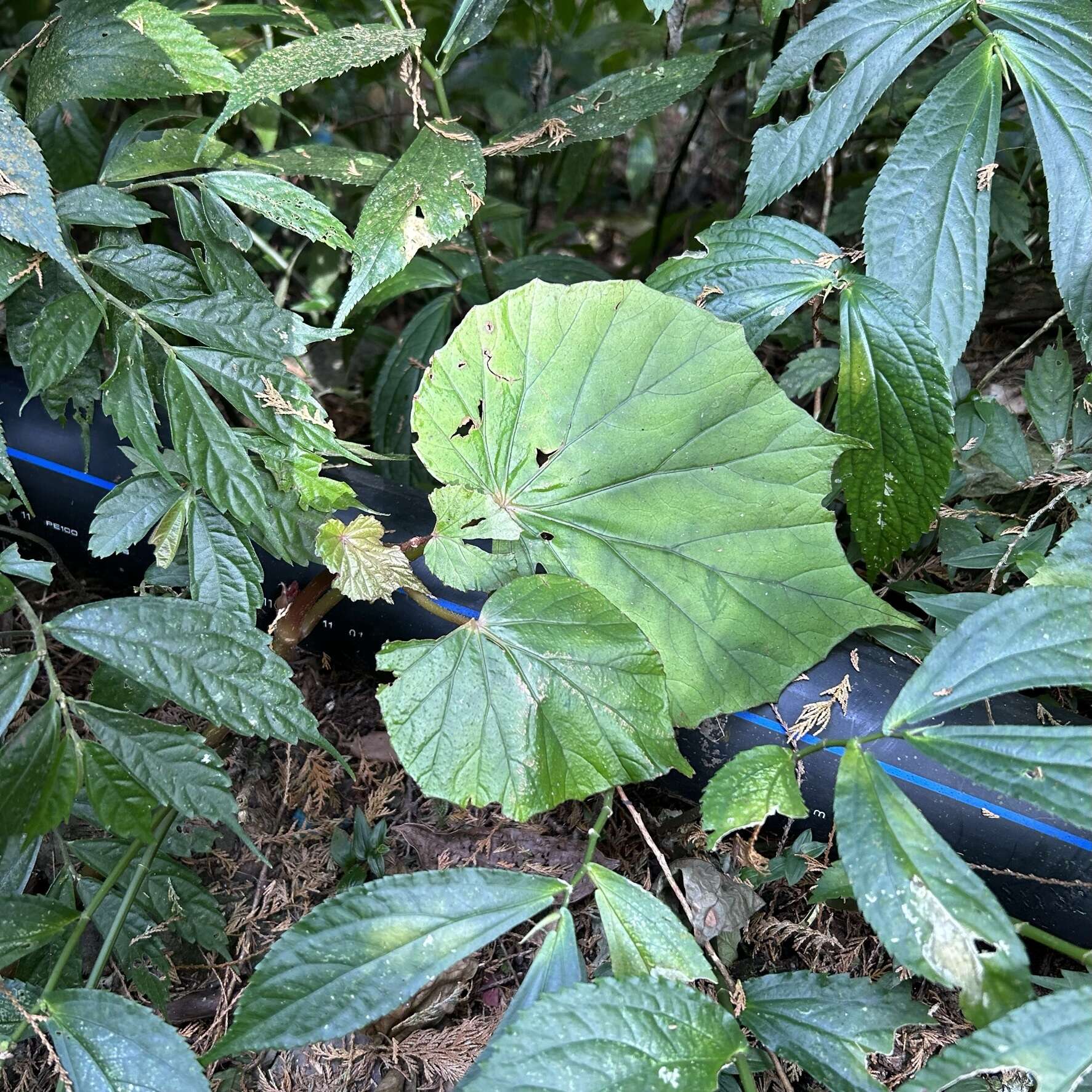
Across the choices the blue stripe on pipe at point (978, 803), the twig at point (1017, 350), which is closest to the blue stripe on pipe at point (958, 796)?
the blue stripe on pipe at point (978, 803)

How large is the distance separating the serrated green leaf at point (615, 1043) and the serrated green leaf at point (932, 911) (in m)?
0.19

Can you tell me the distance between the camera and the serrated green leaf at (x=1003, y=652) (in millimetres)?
845

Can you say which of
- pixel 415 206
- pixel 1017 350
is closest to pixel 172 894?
pixel 415 206

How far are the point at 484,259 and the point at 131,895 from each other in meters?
1.02

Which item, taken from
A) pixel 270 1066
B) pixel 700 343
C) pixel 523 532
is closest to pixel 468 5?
pixel 700 343

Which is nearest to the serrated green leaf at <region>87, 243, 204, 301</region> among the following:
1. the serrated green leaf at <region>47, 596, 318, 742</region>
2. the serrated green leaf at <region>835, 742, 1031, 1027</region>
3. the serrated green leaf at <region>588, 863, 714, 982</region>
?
the serrated green leaf at <region>47, 596, 318, 742</region>

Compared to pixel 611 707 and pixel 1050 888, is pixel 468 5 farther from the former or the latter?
pixel 1050 888

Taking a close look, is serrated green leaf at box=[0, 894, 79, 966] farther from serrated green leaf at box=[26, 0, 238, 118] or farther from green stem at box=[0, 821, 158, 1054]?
serrated green leaf at box=[26, 0, 238, 118]

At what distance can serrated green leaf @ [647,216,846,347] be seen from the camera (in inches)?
47.4

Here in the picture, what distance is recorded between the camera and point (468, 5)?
1222 mm

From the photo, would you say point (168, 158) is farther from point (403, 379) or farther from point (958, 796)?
point (958, 796)

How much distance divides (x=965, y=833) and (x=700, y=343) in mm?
648

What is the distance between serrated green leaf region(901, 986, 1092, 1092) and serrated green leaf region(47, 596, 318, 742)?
648 millimetres

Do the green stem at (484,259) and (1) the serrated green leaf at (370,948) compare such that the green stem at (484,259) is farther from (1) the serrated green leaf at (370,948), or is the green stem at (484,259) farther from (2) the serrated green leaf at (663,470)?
(1) the serrated green leaf at (370,948)
